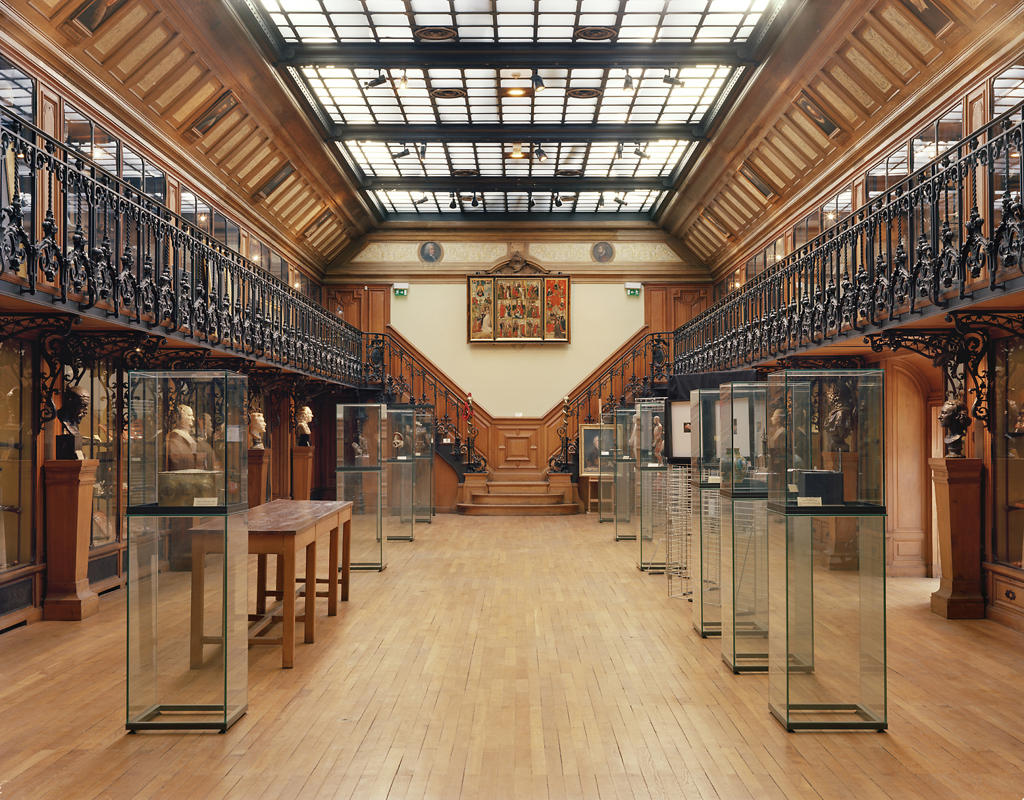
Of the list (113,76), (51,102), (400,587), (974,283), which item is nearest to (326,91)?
(113,76)

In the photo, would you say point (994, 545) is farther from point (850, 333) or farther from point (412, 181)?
point (412, 181)

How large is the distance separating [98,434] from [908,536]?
9007 millimetres

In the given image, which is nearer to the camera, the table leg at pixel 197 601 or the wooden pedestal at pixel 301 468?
the table leg at pixel 197 601

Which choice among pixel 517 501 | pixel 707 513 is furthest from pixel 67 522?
pixel 517 501

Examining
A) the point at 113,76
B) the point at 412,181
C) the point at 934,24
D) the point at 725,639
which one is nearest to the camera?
the point at 725,639

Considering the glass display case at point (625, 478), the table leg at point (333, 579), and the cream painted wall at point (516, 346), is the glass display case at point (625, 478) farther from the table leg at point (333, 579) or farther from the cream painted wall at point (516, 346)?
the cream painted wall at point (516, 346)

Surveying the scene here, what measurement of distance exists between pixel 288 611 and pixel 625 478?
805 centimetres

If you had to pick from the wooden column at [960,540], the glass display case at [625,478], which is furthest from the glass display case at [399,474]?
the wooden column at [960,540]

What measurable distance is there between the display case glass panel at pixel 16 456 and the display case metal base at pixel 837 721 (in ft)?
20.0

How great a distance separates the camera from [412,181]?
16766 mm

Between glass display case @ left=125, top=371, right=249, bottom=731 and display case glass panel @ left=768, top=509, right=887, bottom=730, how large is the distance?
9.71 feet

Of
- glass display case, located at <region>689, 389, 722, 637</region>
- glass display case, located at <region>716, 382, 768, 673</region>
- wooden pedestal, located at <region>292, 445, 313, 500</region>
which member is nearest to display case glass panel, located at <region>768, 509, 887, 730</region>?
glass display case, located at <region>716, 382, 768, 673</region>

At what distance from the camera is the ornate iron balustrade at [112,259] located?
5.31 metres

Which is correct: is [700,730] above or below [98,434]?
below
